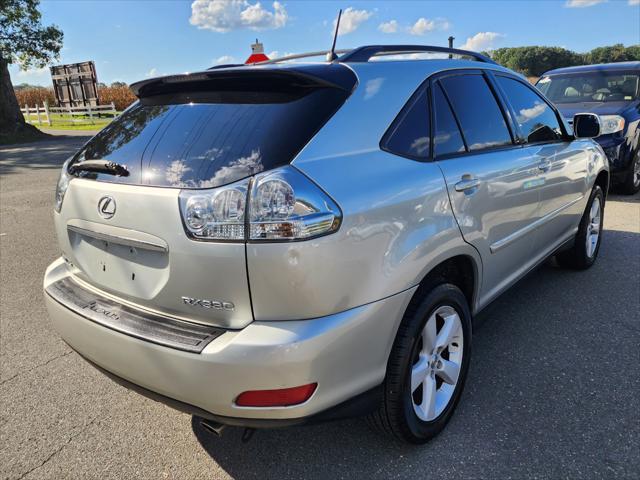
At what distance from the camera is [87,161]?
230 centimetres

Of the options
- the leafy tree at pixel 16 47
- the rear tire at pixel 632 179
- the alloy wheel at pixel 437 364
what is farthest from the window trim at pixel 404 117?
the leafy tree at pixel 16 47

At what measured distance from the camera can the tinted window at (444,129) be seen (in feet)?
7.84

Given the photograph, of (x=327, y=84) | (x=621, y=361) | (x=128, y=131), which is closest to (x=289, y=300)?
(x=327, y=84)

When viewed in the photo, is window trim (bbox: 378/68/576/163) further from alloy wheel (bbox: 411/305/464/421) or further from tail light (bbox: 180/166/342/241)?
alloy wheel (bbox: 411/305/464/421)

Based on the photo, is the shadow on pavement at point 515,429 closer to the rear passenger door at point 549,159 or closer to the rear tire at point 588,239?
the rear passenger door at point 549,159

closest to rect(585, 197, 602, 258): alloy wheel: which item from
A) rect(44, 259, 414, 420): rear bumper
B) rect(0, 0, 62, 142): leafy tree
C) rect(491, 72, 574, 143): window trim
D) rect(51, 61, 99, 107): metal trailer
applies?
rect(491, 72, 574, 143): window trim

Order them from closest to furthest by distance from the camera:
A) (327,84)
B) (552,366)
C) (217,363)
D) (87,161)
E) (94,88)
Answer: (217,363), (327,84), (87,161), (552,366), (94,88)

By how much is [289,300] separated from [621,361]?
2335 mm

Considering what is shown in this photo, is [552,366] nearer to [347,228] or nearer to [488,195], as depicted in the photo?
[488,195]

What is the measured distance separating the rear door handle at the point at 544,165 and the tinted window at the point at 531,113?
161 millimetres

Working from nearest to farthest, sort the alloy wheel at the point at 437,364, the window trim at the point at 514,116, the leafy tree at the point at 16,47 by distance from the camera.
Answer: the alloy wheel at the point at 437,364 → the window trim at the point at 514,116 → the leafy tree at the point at 16,47

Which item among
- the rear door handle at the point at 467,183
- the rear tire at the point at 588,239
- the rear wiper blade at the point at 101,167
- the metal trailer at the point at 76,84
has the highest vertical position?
the metal trailer at the point at 76,84

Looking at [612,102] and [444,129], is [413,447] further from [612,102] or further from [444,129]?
[612,102]

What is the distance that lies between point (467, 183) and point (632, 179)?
6717mm
